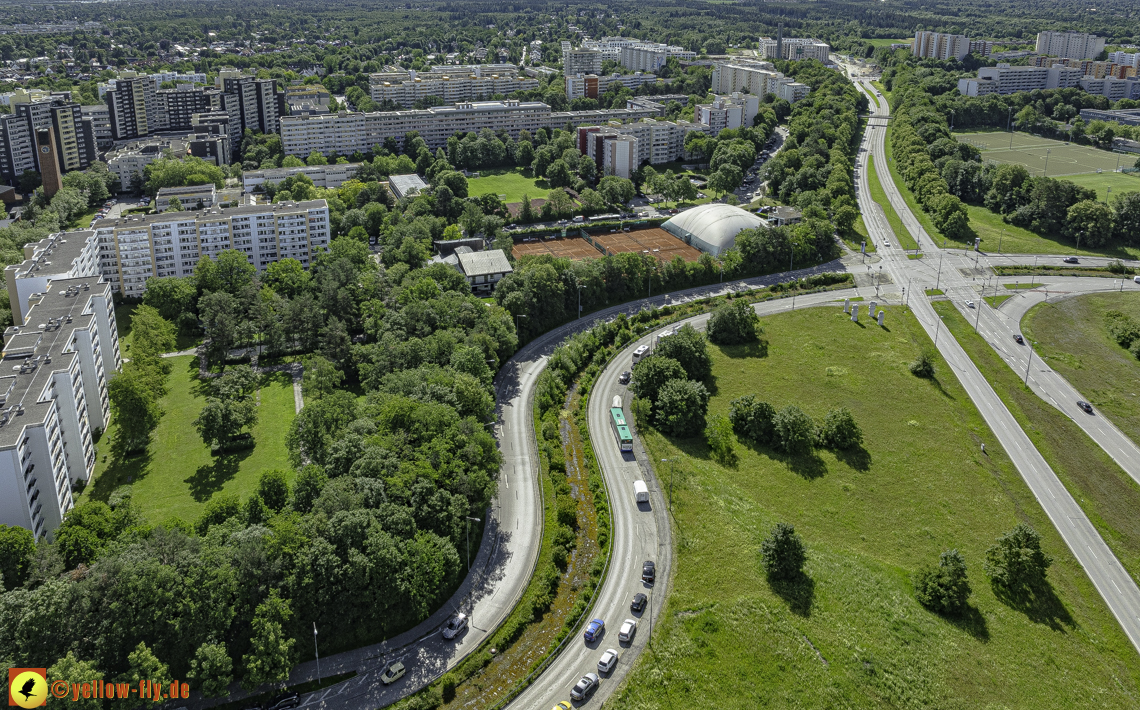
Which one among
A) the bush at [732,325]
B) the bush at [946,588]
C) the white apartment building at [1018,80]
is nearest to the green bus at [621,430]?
the bush at [732,325]

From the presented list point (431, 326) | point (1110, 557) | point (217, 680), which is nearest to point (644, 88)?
point (431, 326)

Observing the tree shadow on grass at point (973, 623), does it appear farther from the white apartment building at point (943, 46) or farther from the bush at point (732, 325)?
the white apartment building at point (943, 46)

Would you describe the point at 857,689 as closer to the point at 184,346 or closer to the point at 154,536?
the point at 154,536

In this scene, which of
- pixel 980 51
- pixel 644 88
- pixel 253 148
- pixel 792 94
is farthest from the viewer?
pixel 980 51

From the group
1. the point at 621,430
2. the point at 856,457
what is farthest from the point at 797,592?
the point at 621,430

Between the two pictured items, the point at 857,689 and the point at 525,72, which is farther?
the point at 525,72

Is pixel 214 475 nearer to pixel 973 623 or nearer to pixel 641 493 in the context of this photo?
pixel 641 493

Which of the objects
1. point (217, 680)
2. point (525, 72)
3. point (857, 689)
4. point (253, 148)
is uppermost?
point (525, 72)
